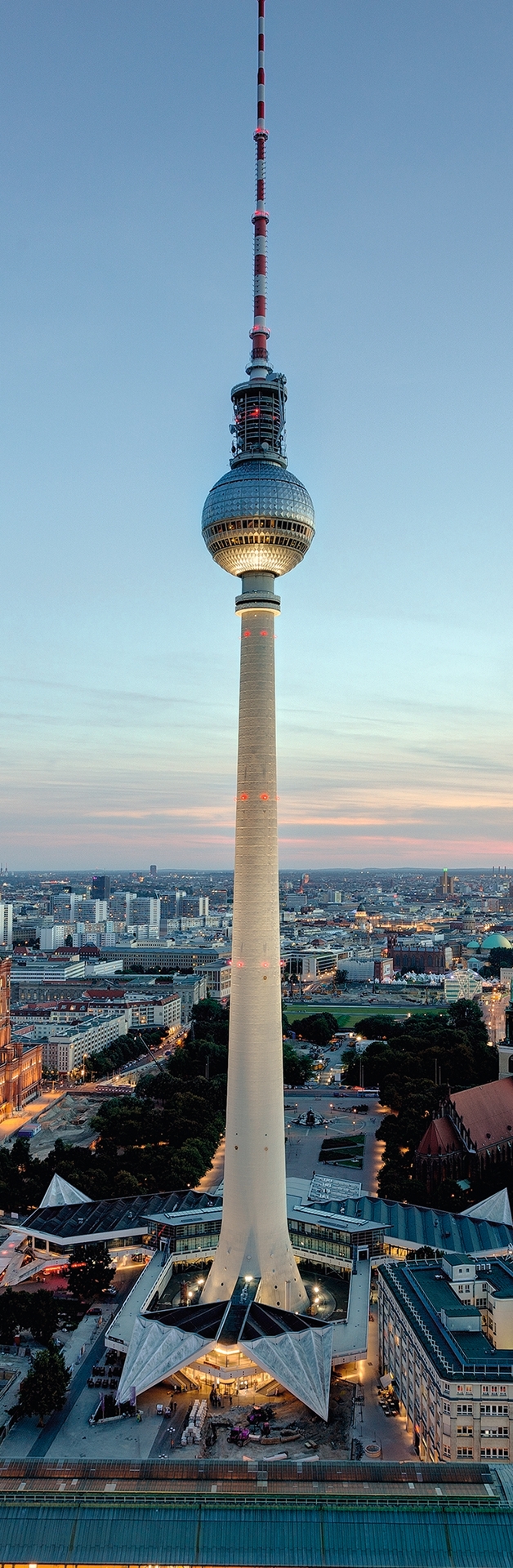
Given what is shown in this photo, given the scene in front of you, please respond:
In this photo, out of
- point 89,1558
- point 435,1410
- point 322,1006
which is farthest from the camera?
point 322,1006

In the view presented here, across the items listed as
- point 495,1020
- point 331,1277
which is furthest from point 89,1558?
point 495,1020

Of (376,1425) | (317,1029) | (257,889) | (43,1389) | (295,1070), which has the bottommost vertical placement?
(295,1070)

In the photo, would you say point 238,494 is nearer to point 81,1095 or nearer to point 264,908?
point 264,908

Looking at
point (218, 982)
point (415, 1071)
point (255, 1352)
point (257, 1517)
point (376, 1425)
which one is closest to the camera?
point (257, 1517)

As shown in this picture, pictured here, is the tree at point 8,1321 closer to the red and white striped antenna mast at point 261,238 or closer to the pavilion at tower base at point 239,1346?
the pavilion at tower base at point 239,1346

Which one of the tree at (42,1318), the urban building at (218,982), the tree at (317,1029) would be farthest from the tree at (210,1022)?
the tree at (42,1318)

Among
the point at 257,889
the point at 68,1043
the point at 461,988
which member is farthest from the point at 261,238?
the point at 461,988

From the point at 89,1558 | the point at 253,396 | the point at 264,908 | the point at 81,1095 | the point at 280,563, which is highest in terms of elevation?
the point at 253,396

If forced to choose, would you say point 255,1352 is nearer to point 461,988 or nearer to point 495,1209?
point 495,1209
